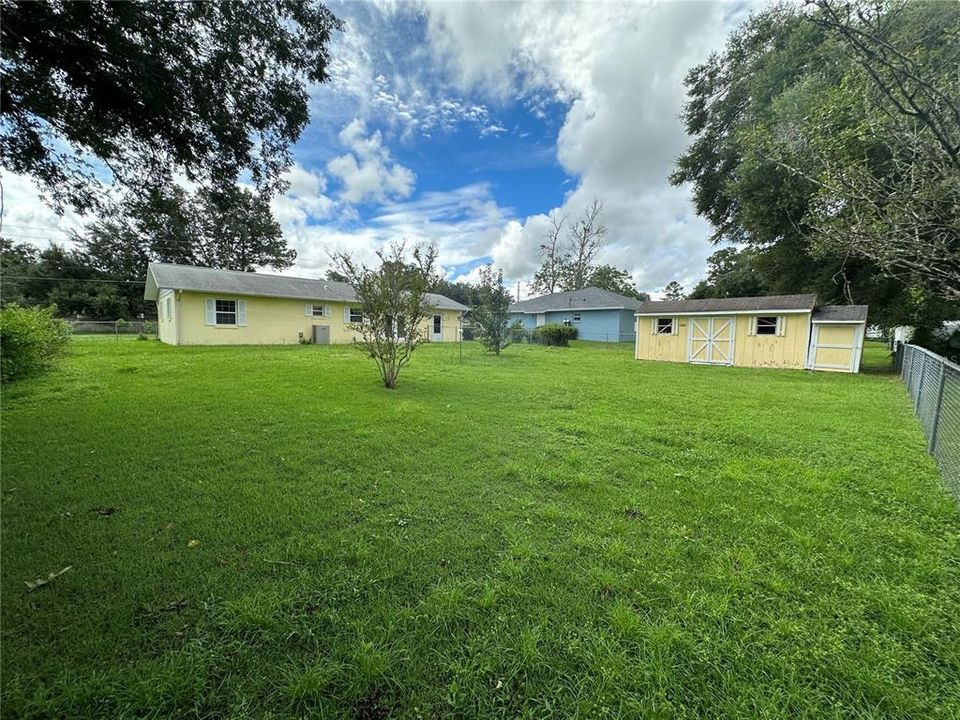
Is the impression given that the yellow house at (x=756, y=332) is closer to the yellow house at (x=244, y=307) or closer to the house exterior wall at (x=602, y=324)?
the yellow house at (x=244, y=307)

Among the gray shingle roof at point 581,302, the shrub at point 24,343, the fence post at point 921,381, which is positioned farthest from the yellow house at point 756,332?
the shrub at point 24,343

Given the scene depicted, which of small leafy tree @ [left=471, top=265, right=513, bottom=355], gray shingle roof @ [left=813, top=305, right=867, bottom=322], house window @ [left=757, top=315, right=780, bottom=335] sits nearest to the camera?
gray shingle roof @ [left=813, top=305, right=867, bottom=322]

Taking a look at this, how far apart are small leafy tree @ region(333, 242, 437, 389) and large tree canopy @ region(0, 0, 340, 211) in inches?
90.4

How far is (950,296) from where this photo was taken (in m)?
3.18

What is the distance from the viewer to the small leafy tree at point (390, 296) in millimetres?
7547

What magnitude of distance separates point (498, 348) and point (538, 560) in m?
13.3

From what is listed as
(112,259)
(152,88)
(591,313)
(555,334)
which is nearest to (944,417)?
(152,88)

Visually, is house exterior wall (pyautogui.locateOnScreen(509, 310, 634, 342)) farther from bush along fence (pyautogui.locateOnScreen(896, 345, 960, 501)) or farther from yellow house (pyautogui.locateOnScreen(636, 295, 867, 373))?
bush along fence (pyautogui.locateOnScreen(896, 345, 960, 501))

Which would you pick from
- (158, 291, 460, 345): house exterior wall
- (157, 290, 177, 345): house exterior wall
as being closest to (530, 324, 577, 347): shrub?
(158, 291, 460, 345): house exterior wall

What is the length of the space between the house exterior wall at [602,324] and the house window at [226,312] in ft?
51.3

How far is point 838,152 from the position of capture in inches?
167

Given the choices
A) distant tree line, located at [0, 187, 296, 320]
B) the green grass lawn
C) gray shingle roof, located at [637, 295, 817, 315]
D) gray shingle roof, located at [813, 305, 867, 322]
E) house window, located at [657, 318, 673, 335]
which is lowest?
the green grass lawn

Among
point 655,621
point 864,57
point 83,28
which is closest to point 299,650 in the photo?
point 655,621

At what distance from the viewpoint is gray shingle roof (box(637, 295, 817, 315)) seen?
43.4 feet
